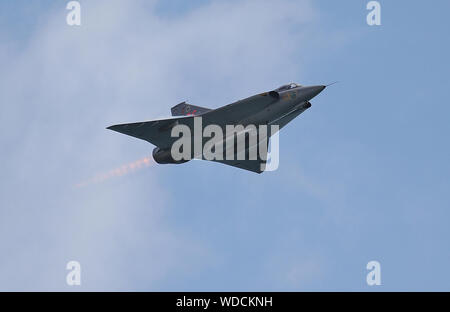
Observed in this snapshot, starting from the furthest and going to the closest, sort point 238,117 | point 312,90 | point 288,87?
point 238,117
point 288,87
point 312,90

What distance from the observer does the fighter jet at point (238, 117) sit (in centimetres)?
4288

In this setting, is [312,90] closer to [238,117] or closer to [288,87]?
[288,87]

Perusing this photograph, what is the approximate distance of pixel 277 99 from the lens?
42.9 m

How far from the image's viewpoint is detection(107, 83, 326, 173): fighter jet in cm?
4288

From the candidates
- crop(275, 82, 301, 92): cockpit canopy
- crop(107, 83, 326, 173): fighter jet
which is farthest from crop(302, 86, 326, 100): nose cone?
crop(275, 82, 301, 92): cockpit canopy

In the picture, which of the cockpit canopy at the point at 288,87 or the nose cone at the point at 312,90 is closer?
the nose cone at the point at 312,90

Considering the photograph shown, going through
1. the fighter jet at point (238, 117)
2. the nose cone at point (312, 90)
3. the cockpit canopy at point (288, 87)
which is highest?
the cockpit canopy at point (288, 87)

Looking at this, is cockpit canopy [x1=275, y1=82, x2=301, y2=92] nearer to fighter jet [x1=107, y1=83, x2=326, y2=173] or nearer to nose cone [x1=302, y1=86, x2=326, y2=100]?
fighter jet [x1=107, y1=83, x2=326, y2=173]

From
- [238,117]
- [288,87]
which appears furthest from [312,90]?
[238,117]

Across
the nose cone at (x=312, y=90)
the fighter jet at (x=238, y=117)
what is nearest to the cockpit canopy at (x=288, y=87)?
the fighter jet at (x=238, y=117)

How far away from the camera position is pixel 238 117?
4384 centimetres

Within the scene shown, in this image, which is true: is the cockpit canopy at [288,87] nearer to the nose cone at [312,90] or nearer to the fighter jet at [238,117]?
the fighter jet at [238,117]

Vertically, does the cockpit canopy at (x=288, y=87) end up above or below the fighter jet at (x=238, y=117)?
above
